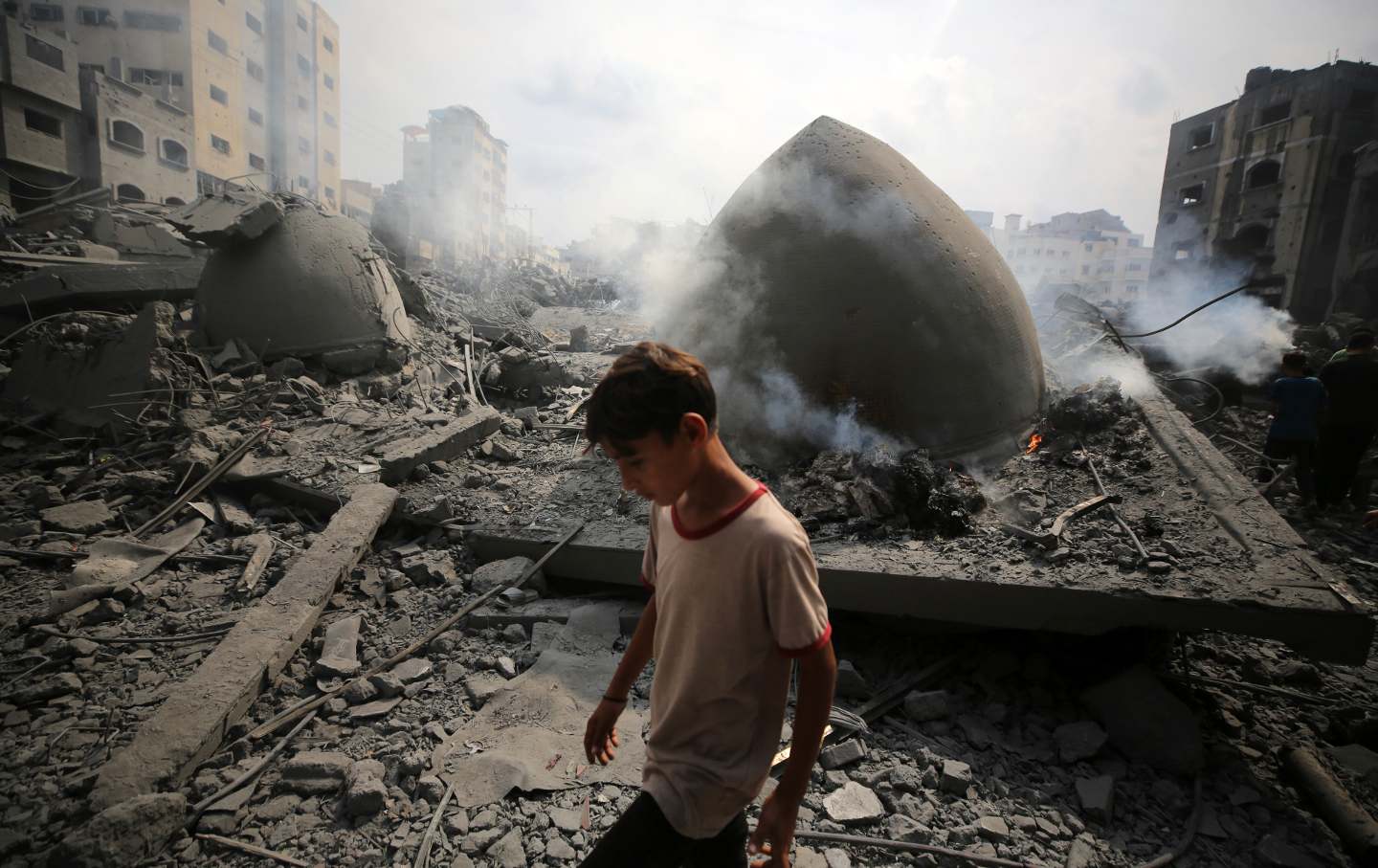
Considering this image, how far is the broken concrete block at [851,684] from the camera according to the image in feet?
10.8

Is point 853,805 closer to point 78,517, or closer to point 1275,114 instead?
point 78,517

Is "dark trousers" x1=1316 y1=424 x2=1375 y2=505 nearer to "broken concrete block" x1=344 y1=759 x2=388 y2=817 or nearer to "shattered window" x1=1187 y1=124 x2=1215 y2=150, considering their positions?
"broken concrete block" x1=344 y1=759 x2=388 y2=817

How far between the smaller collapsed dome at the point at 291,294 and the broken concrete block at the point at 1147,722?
26.0ft

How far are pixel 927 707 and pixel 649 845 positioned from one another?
2.28m

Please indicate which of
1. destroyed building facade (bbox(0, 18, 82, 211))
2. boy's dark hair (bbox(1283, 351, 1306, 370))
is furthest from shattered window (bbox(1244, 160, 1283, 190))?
destroyed building facade (bbox(0, 18, 82, 211))

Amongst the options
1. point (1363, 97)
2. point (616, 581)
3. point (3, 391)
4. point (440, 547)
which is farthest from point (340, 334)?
point (1363, 97)

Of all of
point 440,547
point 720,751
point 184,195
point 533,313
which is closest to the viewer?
point 720,751

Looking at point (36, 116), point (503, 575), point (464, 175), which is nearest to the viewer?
point (503, 575)

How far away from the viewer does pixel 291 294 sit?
7.45 meters

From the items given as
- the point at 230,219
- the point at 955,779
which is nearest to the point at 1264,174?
the point at 955,779

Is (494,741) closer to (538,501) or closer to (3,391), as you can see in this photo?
(538,501)

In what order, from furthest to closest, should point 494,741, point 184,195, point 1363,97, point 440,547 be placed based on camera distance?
point 184,195, point 1363,97, point 440,547, point 494,741

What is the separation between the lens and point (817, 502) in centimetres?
425

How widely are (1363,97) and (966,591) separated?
29.0 m
